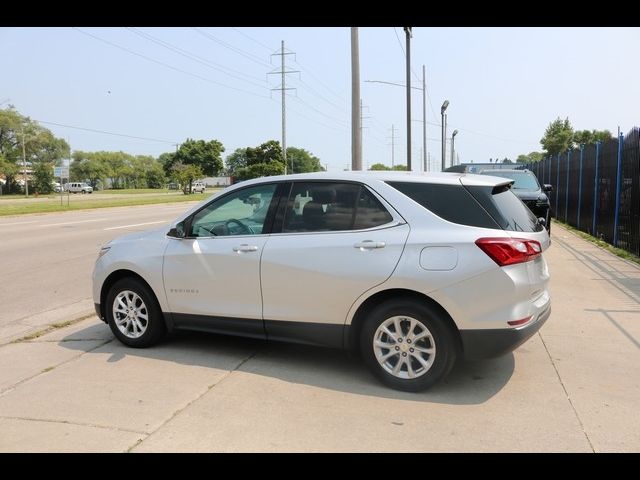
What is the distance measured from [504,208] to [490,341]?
106 centimetres

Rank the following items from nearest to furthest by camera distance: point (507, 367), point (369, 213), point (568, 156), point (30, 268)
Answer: point (369, 213), point (507, 367), point (30, 268), point (568, 156)

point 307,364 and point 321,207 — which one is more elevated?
point 321,207

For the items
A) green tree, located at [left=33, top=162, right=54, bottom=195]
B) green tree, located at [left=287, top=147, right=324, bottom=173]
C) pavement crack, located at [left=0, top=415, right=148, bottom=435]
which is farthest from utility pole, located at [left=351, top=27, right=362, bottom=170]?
green tree, located at [left=287, top=147, right=324, bottom=173]

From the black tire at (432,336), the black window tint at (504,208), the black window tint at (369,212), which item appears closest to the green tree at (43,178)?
the black window tint at (369,212)

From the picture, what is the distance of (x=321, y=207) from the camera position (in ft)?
15.5

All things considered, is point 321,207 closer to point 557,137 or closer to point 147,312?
point 147,312

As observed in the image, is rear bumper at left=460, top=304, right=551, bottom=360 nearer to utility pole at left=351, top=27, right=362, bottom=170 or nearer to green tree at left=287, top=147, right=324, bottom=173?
utility pole at left=351, top=27, right=362, bottom=170

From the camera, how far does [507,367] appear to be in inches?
192

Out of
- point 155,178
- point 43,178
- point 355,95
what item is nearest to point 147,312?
point 355,95

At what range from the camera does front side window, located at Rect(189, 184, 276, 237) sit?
16.5 ft

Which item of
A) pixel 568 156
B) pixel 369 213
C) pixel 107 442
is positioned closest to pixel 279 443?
pixel 107 442
